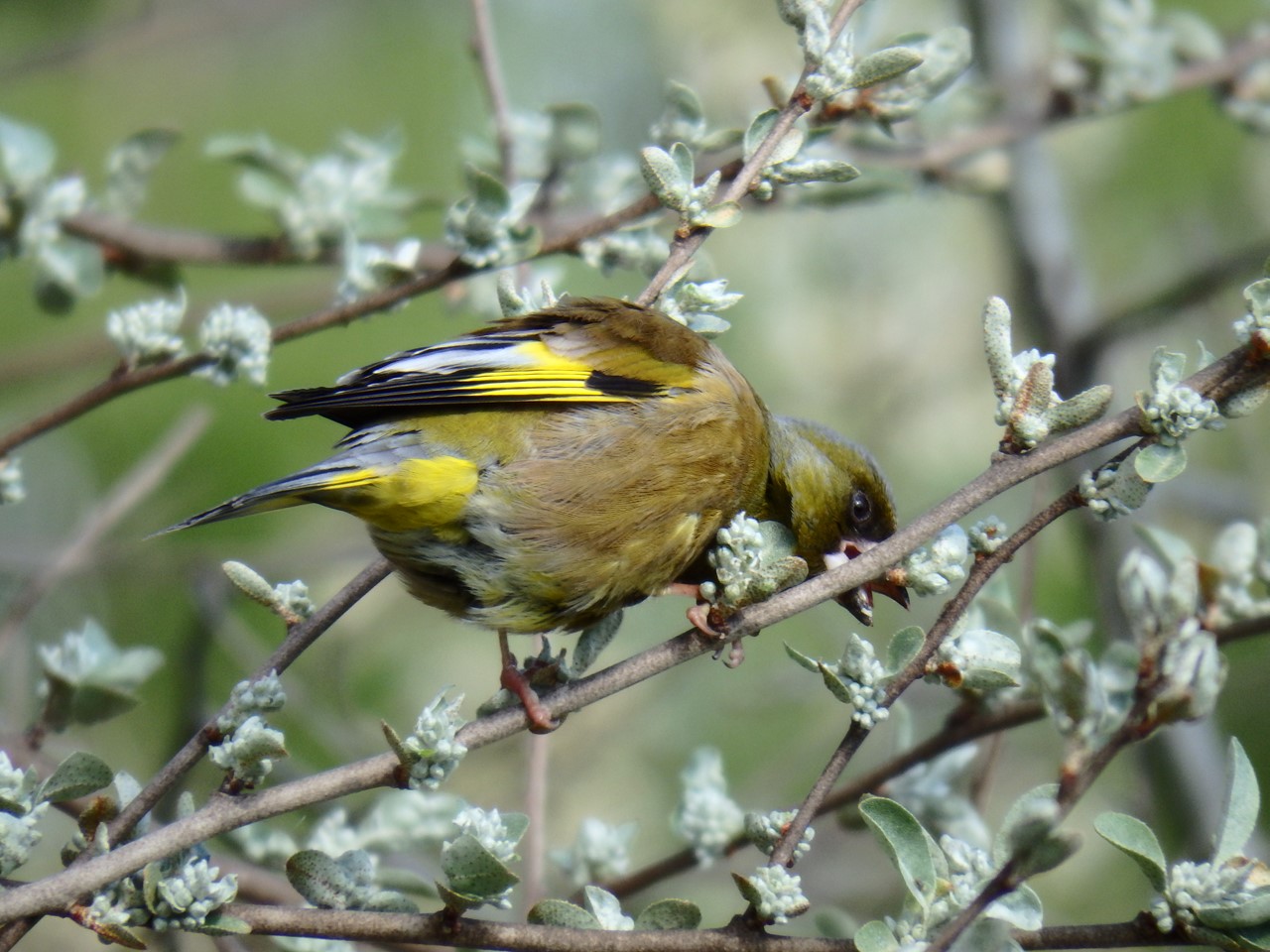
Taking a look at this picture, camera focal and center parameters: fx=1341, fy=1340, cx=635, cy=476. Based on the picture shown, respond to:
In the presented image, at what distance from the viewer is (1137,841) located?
1895 millimetres

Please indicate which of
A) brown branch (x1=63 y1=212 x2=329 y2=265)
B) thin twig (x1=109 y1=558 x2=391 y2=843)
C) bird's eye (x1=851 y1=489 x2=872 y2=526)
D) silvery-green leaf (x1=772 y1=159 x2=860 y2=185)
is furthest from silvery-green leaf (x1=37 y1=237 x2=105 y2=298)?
bird's eye (x1=851 y1=489 x2=872 y2=526)

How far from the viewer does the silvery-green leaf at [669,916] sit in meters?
2.13

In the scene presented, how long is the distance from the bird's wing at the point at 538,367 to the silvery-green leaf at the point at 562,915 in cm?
115

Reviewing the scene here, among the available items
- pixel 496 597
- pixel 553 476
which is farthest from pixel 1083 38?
pixel 496 597

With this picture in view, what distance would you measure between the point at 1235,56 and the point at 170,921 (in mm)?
3877

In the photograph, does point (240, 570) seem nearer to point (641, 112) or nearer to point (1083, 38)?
point (1083, 38)

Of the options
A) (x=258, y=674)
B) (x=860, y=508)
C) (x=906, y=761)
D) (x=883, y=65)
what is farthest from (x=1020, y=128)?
(x=258, y=674)

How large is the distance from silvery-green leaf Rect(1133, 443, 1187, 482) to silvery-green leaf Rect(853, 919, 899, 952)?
0.77 metres

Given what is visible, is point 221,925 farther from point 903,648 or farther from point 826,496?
point 826,496

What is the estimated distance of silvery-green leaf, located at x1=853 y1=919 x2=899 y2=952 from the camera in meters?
1.86

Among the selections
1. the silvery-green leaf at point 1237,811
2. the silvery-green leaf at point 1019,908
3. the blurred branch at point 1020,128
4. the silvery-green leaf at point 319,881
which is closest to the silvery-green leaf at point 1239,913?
the silvery-green leaf at point 1237,811

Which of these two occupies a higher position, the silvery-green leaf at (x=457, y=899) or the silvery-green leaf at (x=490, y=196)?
the silvery-green leaf at (x=490, y=196)

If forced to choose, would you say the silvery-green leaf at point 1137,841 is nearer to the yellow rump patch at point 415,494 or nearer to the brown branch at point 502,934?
the brown branch at point 502,934

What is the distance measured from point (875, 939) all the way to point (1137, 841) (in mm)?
397
